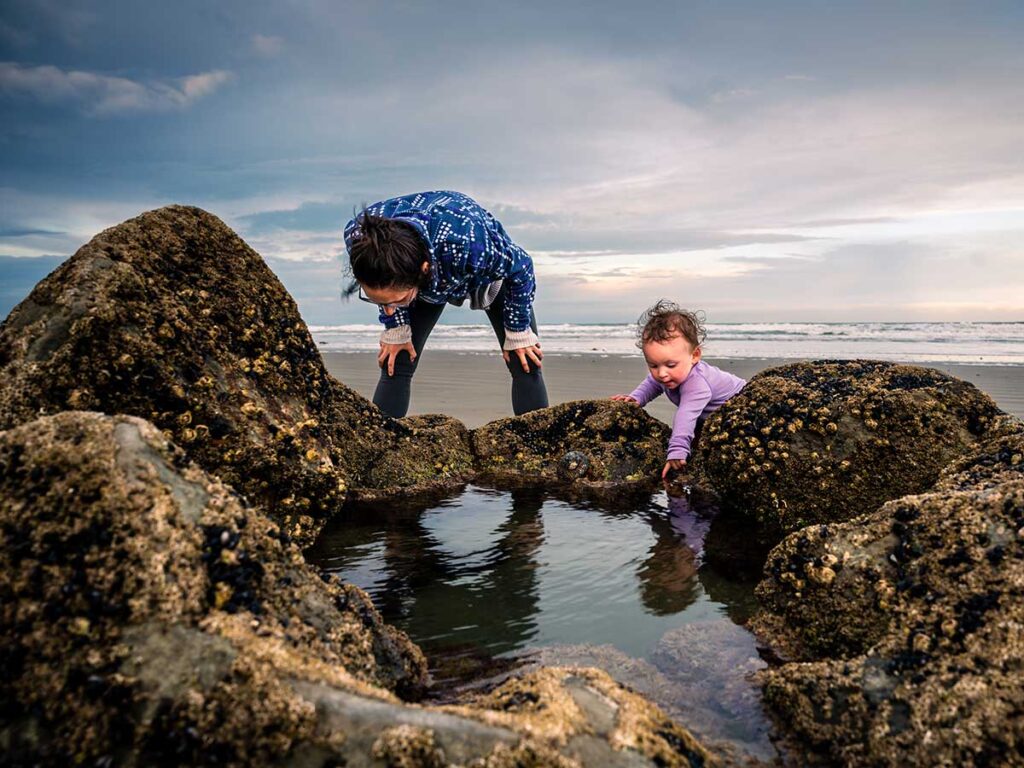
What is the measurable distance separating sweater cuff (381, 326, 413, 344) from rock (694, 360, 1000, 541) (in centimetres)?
290

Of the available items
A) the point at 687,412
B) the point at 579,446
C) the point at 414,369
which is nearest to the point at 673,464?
the point at 687,412

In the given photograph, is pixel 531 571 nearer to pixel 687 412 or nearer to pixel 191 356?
pixel 191 356

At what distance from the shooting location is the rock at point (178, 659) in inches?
57.3

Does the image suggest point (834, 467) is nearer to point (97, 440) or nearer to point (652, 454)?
point (652, 454)

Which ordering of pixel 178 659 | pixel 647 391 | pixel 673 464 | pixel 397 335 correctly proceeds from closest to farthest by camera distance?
pixel 178 659 < pixel 673 464 < pixel 397 335 < pixel 647 391

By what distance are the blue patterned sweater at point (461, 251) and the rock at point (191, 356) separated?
53.5 inches

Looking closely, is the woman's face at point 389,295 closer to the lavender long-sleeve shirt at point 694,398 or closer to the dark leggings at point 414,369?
the dark leggings at point 414,369

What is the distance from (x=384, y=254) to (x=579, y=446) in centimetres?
212

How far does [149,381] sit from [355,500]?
81.0 inches

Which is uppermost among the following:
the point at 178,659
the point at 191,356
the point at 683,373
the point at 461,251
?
the point at 461,251

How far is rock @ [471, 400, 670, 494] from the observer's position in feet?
17.9

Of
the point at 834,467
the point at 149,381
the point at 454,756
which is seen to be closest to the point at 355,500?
the point at 149,381

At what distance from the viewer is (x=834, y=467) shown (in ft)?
13.5

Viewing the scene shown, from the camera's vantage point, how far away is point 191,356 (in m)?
3.15
